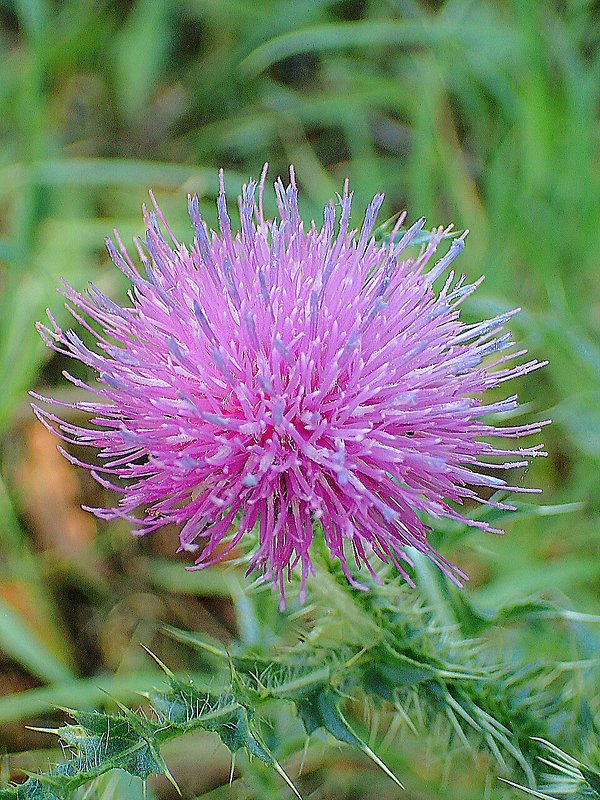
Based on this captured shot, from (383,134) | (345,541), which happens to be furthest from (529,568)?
(383,134)

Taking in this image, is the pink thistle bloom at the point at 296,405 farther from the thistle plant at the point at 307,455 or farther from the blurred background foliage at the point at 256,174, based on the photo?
the blurred background foliage at the point at 256,174

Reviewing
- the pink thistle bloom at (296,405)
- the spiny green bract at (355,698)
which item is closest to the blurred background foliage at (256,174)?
the spiny green bract at (355,698)

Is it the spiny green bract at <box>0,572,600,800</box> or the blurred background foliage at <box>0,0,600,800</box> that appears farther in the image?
the blurred background foliage at <box>0,0,600,800</box>

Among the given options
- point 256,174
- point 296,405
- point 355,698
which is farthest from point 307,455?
point 256,174

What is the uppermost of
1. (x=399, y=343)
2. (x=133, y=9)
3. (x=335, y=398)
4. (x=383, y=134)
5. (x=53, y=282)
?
(x=133, y=9)

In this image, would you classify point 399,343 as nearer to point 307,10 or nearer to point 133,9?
point 307,10

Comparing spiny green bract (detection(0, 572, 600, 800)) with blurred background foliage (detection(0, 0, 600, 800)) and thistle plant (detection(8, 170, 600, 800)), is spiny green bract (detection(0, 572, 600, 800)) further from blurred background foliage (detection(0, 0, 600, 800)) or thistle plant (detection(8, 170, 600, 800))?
blurred background foliage (detection(0, 0, 600, 800))

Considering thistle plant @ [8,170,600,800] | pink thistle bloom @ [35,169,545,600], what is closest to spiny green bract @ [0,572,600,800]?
thistle plant @ [8,170,600,800]
